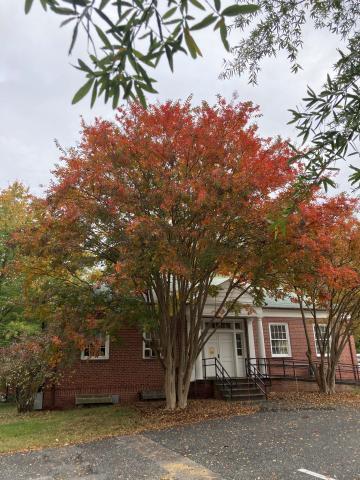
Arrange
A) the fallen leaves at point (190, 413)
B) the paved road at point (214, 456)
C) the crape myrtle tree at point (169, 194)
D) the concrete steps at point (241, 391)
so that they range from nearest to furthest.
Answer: the paved road at point (214, 456), the crape myrtle tree at point (169, 194), the fallen leaves at point (190, 413), the concrete steps at point (241, 391)

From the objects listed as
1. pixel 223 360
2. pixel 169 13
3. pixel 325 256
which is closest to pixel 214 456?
pixel 325 256

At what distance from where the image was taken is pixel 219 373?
61.9ft

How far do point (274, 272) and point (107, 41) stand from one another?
37.7 feet

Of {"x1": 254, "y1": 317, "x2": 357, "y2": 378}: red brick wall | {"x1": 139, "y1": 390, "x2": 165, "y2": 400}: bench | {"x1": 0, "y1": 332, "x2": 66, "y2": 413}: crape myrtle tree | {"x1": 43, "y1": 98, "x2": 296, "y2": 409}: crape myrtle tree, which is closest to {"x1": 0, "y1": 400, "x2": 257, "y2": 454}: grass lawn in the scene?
{"x1": 0, "y1": 332, "x2": 66, "y2": 413}: crape myrtle tree

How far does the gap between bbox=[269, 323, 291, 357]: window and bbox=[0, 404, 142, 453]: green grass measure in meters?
9.34

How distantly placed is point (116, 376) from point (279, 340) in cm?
906

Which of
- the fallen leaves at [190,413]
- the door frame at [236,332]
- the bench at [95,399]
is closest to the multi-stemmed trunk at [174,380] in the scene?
the fallen leaves at [190,413]

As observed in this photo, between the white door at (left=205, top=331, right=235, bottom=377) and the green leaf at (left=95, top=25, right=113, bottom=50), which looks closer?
the green leaf at (left=95, top=25, right=113, bottom=50)

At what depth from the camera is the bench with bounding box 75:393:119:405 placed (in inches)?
640

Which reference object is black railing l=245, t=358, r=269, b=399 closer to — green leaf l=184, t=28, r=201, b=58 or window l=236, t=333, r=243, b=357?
window l=236, t=333, r=243, b=357

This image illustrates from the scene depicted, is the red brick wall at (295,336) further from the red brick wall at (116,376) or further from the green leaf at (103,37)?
the green leaf at (103,37)

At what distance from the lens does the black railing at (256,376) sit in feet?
55.8

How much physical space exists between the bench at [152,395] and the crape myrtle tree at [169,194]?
580cm

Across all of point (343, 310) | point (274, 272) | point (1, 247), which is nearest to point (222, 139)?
point (274, 272)
